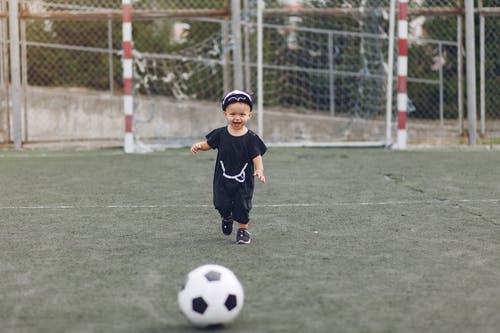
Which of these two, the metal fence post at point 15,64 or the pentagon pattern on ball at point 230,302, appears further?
the metal fence post at point 15,64

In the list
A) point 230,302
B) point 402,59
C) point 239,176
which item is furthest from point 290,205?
point 402,59

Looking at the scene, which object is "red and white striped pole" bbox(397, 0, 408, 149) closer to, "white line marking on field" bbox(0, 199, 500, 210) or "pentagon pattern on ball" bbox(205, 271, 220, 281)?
"white line marking on field" bbox(0, 199, 500, 210)

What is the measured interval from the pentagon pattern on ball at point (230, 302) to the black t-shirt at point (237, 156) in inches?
83.0

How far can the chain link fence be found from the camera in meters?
14.3

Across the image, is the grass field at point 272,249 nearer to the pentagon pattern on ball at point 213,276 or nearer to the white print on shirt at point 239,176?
the pentagon pattern on ball at point 213,276

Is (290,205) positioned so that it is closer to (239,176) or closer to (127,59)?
(239,176)

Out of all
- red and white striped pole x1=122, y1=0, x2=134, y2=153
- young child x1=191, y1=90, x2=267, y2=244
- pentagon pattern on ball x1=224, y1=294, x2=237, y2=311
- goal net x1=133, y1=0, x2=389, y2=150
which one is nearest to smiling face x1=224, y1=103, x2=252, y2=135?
young child x1=191, y1=90, x2=267, y2=244

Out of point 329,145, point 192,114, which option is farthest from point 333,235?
point 192,114

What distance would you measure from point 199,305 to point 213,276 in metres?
0.19

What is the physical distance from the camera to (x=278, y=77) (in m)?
15.3

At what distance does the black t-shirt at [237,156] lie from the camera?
18.8 ft

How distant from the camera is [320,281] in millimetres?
4430

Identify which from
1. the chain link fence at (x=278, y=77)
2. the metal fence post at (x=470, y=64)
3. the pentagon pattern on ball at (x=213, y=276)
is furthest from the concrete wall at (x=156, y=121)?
the pentagon pattern on ball at (x=213, y=276)

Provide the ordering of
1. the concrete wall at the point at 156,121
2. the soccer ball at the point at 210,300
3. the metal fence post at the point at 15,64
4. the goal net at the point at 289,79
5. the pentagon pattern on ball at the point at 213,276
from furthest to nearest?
the concrete wall at the point at 156,121, the goal net at the point at 289,79, the metal fence post at the point at 15,64, the pentagon pattern on ball at the point at 213,276, the soccer ball at the point at 210,300
